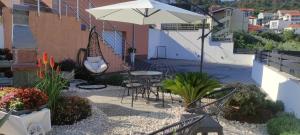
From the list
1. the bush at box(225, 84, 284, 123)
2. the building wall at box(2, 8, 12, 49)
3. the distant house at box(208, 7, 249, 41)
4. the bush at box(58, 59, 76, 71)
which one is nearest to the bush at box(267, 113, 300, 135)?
the bush at box(225, 84, 284, 123)

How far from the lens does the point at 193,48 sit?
28.4 meters

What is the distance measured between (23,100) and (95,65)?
599 centimetres

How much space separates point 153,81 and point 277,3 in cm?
7442

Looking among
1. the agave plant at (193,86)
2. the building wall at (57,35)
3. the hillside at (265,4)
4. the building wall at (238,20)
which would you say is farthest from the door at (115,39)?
the hillside at (265,4)

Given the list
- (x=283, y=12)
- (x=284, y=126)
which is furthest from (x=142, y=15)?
(x=283, y=12)

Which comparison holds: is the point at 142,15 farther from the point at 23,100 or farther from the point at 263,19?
the point at 263,19

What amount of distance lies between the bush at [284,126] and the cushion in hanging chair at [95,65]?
5.85m

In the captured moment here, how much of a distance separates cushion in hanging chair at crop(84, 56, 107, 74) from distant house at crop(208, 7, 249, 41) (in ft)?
53.5

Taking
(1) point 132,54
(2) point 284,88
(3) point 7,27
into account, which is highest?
(3) point 7,27

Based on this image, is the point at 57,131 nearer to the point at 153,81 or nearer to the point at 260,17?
the point at 153,81

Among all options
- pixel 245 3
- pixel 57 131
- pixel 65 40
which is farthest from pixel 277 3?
pixel 57 131

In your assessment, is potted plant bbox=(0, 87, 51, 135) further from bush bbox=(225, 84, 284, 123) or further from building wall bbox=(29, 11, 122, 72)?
building wall bbox=(29, 11, 122, 72)

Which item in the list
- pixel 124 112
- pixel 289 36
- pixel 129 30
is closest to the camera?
pixel 124 112

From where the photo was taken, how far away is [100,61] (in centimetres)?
1116
